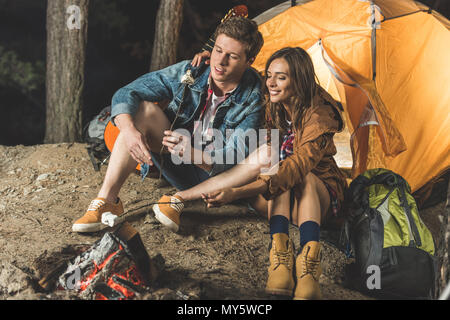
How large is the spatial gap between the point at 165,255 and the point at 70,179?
126cm

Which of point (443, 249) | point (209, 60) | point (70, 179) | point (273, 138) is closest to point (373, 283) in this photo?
point (443, 249)

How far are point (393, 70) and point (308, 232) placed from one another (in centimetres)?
162

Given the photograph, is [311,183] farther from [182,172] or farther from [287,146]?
[182,172]

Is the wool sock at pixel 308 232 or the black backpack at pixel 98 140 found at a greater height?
the black backpack at pixel 98 140

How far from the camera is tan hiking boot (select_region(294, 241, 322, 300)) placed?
5.69 feet

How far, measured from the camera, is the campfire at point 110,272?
1.68 metres

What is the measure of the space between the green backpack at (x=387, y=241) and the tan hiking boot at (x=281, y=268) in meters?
0.39

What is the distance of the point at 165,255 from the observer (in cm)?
211

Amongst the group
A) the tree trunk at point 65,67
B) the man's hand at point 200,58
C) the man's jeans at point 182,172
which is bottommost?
the man's jeans at point 182,172

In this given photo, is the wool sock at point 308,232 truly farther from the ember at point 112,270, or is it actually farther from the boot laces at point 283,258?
the ember at point 112,270

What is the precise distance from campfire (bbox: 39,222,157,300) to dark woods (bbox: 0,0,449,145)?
3486 millimetres

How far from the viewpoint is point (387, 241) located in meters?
1.98
